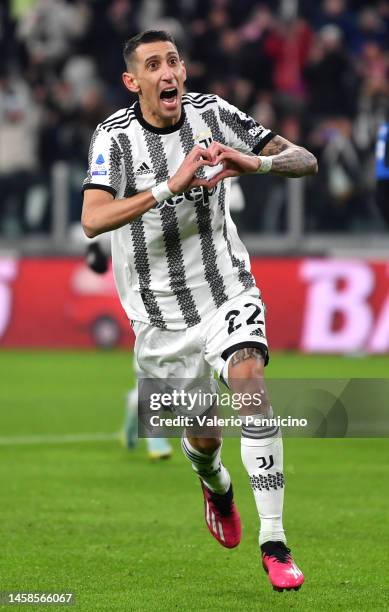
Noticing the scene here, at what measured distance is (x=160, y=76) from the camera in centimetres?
605

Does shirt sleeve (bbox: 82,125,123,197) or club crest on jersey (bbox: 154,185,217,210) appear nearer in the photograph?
shirt sleeve (bbox: 82,125,123,197)

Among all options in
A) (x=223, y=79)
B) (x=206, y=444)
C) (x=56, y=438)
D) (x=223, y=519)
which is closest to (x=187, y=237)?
(x=206, y=444)

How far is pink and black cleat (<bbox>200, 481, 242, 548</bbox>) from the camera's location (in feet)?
21.7

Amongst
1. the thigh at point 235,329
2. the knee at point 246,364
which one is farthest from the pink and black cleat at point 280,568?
the thigh at point 235,329

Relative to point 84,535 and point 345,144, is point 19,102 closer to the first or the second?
point 345,144

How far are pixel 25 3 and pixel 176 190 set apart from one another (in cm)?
1609

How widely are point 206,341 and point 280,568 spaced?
1.11 meters

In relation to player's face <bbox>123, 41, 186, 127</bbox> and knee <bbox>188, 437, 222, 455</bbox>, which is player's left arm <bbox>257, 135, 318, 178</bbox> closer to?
player's face <bbox>123, 41, 186, 127</bbox>

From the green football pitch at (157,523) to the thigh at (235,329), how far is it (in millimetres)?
960

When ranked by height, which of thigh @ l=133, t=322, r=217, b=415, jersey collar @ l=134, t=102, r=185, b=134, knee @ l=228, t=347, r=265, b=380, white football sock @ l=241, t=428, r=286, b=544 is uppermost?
jersey collar @ l=134, t=102, r=185, b=134

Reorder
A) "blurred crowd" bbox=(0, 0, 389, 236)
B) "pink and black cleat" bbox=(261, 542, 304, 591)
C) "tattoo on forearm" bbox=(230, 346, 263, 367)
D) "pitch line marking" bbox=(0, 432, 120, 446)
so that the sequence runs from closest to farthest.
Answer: "pink and black cleat" bbox=(261, 542, 304, 591) < "tattoo on forearm" bbox=(230, 346, 263, 367) < "pitch line marking" bbox=(0, 432, 120, 446) < "blurred crowd" bbox=(0, 0, 389, 236)

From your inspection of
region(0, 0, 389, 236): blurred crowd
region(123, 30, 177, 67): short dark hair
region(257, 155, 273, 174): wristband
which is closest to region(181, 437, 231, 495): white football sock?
region(257, 155, 273, 174): wristband

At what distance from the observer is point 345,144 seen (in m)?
16.8

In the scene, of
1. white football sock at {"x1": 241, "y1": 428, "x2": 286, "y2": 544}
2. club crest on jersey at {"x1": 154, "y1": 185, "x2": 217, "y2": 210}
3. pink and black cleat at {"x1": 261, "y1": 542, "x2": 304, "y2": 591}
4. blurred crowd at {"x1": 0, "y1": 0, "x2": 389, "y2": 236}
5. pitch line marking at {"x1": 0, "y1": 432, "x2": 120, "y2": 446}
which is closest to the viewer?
pink and black cleat at {"x1": 261, "y1": 542, "x2": 304, "y2": 591}
